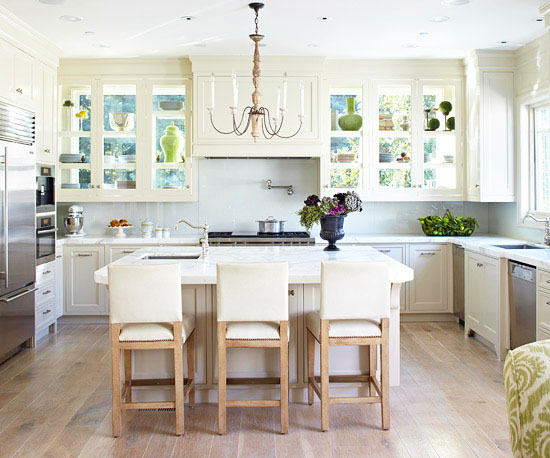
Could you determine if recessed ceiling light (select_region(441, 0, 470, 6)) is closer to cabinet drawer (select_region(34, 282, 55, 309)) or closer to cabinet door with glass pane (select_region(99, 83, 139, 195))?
cabinet door with glass pane (select_region(99, 83, 139, 195))

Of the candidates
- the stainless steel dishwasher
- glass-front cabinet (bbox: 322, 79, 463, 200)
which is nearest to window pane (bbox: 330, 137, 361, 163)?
glass-front cabinet (bbox: 322, 79, 463, 200)

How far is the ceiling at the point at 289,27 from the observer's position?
432 cm

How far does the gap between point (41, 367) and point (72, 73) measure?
10.5 ft

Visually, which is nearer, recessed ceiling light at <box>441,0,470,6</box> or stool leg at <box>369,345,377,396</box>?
stool leg at <box>369,345,377,396</box>

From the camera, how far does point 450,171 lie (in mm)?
6160

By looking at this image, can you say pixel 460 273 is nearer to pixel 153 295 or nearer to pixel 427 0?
pixel 427 0

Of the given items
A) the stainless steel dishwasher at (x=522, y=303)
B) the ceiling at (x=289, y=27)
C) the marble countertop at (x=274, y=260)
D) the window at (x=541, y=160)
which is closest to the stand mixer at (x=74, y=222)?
the ceiling at (x=289, y=27)

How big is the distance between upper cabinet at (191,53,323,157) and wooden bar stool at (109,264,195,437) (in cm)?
301

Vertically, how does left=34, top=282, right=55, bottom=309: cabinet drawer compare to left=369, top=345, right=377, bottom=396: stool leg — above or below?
above

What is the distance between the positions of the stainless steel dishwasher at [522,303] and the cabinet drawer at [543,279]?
2.3 inches

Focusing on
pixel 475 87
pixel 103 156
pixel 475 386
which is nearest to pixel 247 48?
pixel 103 156

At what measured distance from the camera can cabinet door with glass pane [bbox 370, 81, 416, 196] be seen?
6051mm

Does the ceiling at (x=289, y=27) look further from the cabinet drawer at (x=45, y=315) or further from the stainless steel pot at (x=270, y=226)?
the cabinet drawer at (x=45, y=315)

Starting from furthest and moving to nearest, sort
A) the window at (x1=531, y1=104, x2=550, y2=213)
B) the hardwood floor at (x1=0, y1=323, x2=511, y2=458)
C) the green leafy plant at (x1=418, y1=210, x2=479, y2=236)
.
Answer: the green leafy plant at (x1=418, y1=210, x2=479, y2=236), the window at (x1=531, y1=104, x2=550, y2=213), the hardwood floor at (x1=0, y1=323, x2=511, y2=458)
